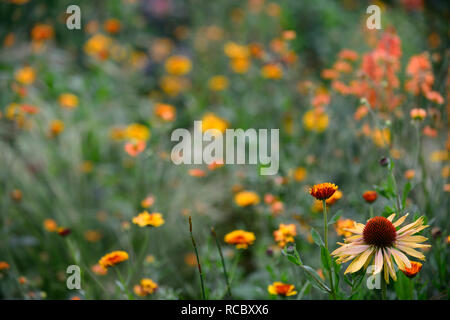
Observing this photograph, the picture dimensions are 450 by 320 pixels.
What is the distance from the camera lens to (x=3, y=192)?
6.14 ft

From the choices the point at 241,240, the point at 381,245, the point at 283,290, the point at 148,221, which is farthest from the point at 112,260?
the point at 381,245

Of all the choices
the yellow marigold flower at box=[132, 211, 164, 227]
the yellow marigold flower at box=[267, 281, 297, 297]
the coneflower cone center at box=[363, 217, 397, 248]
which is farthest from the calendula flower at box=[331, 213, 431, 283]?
the yellow marigold flower at box=[132, 211, 164, 227]

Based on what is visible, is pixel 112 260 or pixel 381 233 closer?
pixel 381 233

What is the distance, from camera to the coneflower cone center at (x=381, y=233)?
2.61ft

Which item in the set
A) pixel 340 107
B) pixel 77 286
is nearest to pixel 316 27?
pixel 340 107

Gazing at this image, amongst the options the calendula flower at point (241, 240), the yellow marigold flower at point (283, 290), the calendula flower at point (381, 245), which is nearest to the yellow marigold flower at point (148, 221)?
the calendula flower at point (241, 240)

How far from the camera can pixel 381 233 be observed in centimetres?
80

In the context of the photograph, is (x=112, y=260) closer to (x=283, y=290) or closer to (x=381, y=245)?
(x=283, y=290)

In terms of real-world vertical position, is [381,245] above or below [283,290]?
above

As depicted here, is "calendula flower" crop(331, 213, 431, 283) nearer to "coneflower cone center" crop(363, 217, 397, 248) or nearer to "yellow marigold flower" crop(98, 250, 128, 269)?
"coneflower cone center" crop(363, 217, 397, 248)
